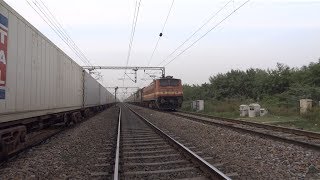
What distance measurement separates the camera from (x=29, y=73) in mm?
10414

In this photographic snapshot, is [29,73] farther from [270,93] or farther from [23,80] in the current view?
[270,93]

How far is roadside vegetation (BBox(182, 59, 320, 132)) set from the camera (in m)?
21.7

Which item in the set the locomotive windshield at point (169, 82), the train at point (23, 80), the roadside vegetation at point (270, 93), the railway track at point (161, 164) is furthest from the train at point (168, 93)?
the railway track at point (161, 164)

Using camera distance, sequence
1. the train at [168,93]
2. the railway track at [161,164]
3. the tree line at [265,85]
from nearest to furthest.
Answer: the railway track at [161,164] < the tree line at [265,85] < the train at [168,93]

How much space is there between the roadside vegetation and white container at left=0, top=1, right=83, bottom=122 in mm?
10310

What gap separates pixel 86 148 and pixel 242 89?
45.1 meters

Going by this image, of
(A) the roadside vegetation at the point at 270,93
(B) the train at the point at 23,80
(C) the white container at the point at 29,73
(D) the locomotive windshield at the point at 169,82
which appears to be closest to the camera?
(B) the train at the point at 23,80

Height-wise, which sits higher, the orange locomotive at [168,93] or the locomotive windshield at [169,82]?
the locomotive windshield at [169,82]

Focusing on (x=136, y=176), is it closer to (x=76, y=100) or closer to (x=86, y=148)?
(x=86, y=148)

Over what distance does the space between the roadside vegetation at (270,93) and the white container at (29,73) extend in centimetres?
1031

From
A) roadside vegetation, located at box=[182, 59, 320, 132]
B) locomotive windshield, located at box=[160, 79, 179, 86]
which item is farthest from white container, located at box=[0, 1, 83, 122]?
locomotive windshield, located at box=[160, 79, 179, 86]

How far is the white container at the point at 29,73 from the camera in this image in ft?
28.7

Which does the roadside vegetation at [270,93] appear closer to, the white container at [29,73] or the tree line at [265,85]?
the tree line at [265,85]

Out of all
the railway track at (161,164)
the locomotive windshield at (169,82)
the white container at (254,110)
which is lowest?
the railway track at (161,164)
